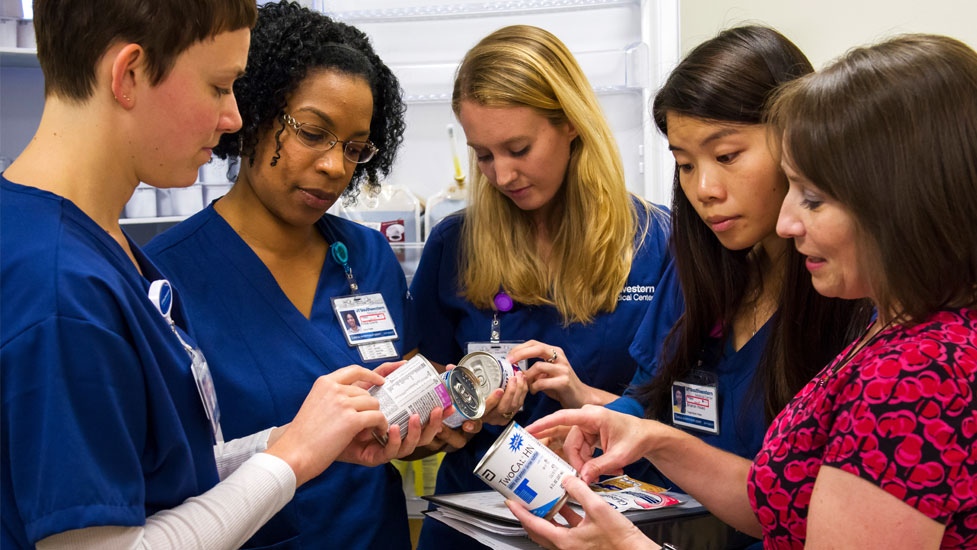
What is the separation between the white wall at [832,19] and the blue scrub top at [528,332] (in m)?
1.33

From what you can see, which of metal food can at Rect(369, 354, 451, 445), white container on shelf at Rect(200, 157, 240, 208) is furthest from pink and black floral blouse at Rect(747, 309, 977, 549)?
white container on shelf at Rect(200, 157, 240, 208)

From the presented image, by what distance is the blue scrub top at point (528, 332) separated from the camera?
1707 mm

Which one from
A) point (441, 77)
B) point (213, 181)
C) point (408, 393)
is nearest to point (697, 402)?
point (408, 393)

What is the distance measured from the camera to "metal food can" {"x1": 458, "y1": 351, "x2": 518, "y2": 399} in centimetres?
142

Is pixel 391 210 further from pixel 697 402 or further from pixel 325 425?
pixel 325 425

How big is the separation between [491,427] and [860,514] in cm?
98

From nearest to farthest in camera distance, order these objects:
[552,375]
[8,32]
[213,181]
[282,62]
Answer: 1. [282,62]
2. [552,375]
3. [8,32]
4. [213,181]

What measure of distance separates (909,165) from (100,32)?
90 cm

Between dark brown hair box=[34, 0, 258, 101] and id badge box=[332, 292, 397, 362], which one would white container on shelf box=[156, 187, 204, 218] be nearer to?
id badge box=[332, 292, 397, 362]

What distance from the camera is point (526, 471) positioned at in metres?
1.09

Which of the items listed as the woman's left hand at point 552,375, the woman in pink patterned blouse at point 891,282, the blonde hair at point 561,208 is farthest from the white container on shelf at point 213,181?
the woman in pink patterned blouse at point 891,282

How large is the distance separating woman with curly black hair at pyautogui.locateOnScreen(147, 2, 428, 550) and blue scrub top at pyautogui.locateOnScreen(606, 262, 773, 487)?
530 mm

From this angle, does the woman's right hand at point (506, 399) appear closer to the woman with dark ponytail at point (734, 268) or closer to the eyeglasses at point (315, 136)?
the woman with dark ponytail at point (734, 268)

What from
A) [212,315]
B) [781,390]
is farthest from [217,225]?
[781,390]
